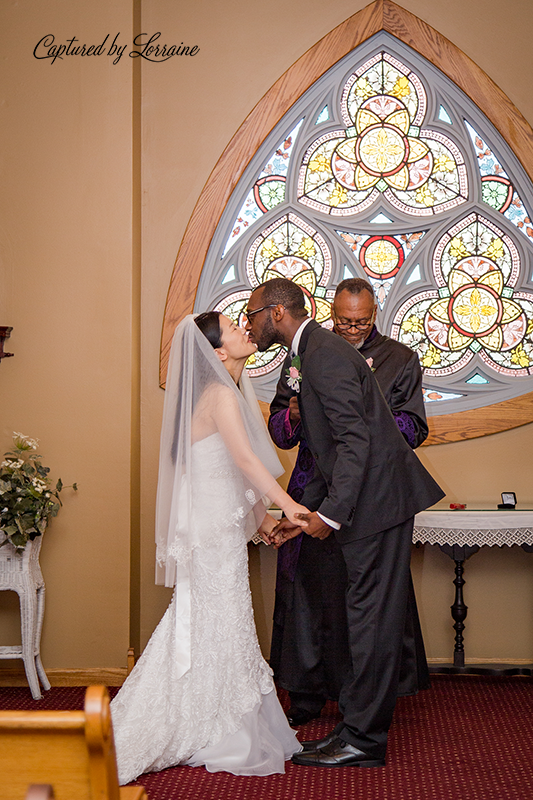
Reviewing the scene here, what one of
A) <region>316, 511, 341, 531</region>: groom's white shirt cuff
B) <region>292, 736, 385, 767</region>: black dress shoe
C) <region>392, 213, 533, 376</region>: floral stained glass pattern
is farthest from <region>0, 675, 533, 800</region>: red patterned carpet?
<region>392, 213, 533, 376</region>: floral stained glass pattern

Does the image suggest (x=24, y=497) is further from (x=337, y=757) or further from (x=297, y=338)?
(x=337, y=757)

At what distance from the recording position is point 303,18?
16.0ft

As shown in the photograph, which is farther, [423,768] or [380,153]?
[380,153]

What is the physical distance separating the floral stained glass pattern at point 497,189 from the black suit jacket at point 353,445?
7.86ft

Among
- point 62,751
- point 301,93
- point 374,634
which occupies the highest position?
point 301,93

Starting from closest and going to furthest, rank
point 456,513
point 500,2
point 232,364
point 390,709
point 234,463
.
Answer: point 390,709 < point 234,463 < point 232,364 < point 456,513 < point 500,2

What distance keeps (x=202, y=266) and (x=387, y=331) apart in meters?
1.33

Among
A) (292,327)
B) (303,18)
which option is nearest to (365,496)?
(292,327)

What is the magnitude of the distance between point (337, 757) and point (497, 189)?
3744mm

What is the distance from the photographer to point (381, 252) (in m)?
5.00

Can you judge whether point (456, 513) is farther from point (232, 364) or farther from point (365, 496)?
point (232, 364)

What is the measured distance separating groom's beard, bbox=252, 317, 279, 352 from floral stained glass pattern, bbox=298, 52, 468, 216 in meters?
2.03

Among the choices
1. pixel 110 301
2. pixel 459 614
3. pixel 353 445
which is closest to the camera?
pixel 353 445

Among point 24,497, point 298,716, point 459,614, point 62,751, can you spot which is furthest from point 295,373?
point 62,751
